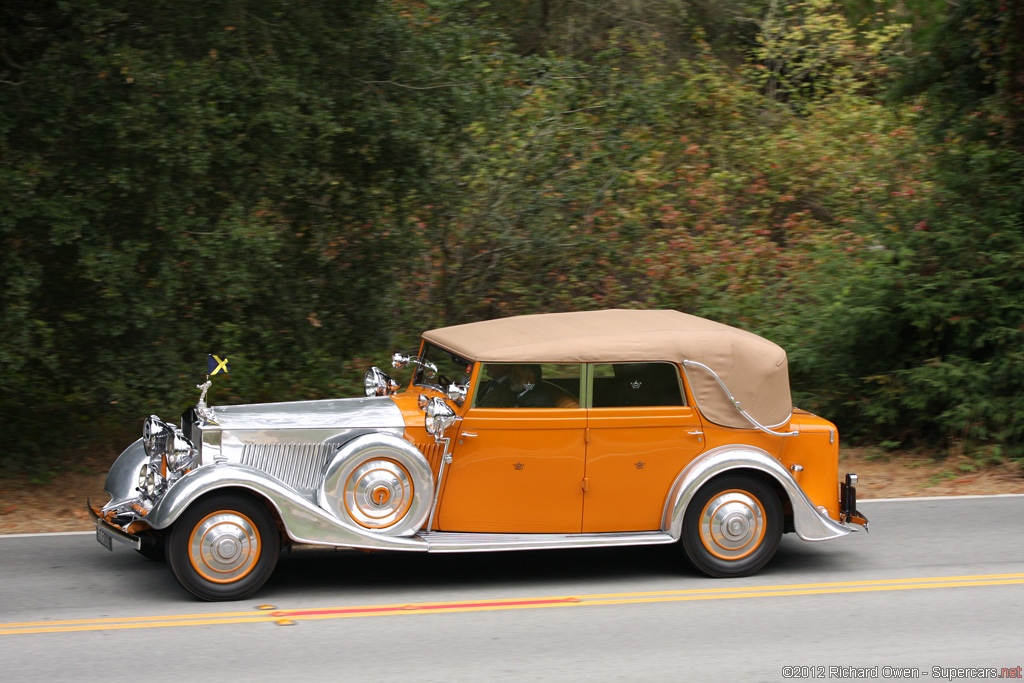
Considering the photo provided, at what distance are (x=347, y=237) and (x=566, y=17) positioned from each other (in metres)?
9.10

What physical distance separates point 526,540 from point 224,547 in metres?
1.92

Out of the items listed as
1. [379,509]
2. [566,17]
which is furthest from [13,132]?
[566,17]

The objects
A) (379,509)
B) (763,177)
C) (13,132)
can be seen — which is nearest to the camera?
(379,509)

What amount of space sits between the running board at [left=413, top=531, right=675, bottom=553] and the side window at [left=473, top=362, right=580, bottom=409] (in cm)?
86

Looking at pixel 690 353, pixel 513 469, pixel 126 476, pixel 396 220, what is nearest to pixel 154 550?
pixel 126 476

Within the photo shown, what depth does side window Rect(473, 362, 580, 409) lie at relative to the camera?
670 cm

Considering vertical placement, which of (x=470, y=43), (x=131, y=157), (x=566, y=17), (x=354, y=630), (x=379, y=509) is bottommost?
(x=354, y=630)

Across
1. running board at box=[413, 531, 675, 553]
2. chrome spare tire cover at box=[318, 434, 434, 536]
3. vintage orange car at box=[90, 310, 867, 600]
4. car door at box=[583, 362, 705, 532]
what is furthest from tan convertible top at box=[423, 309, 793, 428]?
running board at box=[413, 531, 675, 553]

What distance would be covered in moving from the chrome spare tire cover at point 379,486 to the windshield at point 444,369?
27.2 inches

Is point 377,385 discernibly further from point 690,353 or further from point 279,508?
point 690,353

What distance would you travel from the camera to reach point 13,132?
9.49m

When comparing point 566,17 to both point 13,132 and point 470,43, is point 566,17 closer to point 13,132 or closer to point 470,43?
point 470,43

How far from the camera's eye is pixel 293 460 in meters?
6.66

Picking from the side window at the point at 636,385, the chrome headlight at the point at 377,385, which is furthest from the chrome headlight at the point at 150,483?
the side window at the point at 636,385
